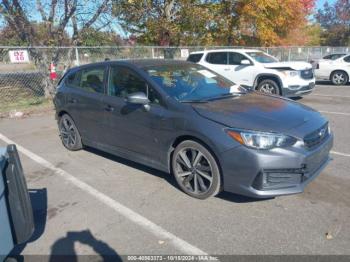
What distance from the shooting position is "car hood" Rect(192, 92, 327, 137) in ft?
12.1

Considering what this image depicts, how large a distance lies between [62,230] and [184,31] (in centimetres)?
1802

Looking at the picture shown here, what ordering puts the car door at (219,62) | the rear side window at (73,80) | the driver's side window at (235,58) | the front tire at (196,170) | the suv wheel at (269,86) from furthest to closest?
the car door at (219,62) → the driver's side window at (235,58) → the suv wheel at (269,86) → the rear side window at (73,80) → the front tire at (196,170)

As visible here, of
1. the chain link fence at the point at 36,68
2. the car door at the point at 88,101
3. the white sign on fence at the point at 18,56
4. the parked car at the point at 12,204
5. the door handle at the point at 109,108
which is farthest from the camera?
the chain link fence at the point at 36,68

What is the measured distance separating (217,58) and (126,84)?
7.89 m

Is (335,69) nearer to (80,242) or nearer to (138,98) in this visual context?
(138,98)

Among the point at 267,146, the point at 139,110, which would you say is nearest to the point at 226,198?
the point at 267,146

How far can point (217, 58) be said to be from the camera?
1224cm

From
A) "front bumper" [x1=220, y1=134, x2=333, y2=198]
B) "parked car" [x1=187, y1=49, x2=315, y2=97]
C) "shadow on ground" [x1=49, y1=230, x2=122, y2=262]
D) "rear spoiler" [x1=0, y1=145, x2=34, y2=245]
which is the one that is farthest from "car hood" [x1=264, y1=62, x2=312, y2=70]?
"rear spoiler" [x1=0, y1=145, x2=34, y2=245]

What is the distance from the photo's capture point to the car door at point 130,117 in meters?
4.42

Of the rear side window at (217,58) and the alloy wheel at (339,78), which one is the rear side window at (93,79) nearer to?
the rear side window at (217,58)

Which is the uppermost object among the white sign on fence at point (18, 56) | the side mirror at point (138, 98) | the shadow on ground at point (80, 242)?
the white sign on fence at point (18, 56)

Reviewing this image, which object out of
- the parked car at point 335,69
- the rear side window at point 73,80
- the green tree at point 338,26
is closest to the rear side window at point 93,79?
the rear side window at point 73,80

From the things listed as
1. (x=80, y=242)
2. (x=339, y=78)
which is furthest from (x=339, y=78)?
(x=80, y=242)

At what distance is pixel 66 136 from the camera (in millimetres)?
6258
